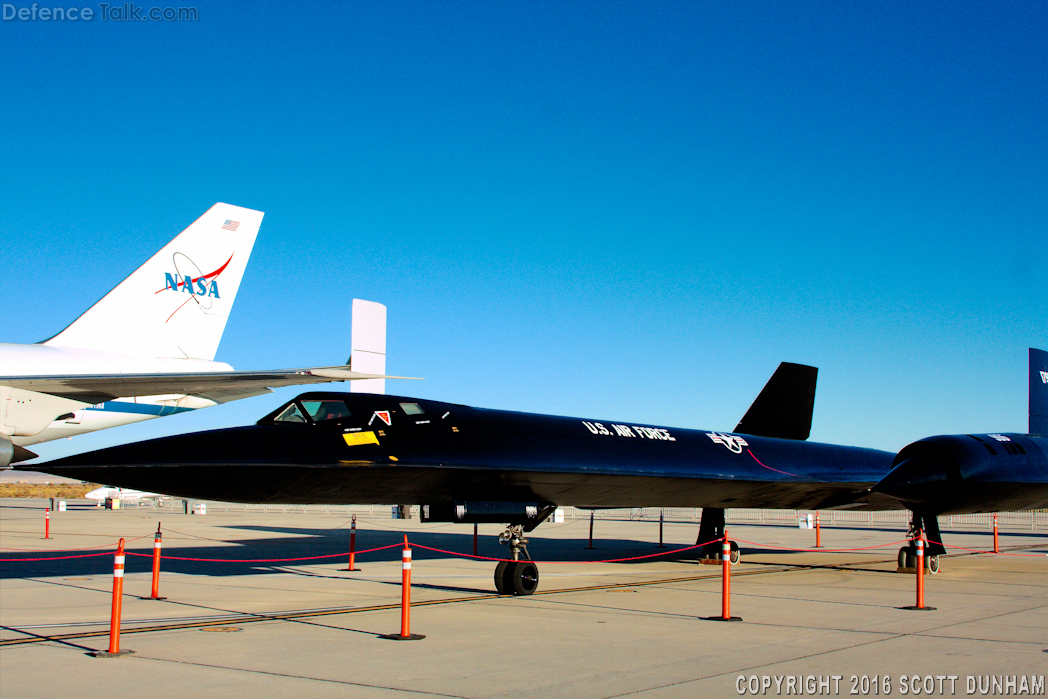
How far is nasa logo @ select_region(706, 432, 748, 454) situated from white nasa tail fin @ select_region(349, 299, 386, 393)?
596cm

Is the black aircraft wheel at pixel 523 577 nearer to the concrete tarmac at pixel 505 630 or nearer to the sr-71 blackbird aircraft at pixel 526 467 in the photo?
the sr-71 blackbird aircraft at pixel 526 467

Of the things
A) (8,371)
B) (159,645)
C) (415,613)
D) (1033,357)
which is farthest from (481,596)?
(1033,357)

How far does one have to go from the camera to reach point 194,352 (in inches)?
609

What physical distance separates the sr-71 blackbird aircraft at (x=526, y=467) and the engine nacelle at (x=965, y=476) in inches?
1.0

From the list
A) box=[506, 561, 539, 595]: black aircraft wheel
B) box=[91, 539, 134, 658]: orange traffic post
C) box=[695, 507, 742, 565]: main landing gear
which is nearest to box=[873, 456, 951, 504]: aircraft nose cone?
box=[695, 507, 742, 565]: main landing gear

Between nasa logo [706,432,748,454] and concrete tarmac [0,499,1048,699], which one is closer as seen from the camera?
concrete tarmac [0,499,1048,699]

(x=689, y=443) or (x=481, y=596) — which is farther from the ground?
(x=689, y=443)

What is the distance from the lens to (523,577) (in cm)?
1061

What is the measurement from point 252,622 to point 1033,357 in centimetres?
1536

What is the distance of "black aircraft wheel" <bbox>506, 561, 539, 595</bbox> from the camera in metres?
10.5

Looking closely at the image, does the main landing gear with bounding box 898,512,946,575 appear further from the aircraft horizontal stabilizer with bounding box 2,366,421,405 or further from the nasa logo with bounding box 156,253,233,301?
the nasa logo with bounding box 156,253,233,301

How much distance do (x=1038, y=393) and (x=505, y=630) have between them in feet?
44.7

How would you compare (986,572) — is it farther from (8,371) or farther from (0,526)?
(0,526)

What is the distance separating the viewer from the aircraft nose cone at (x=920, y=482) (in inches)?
532
